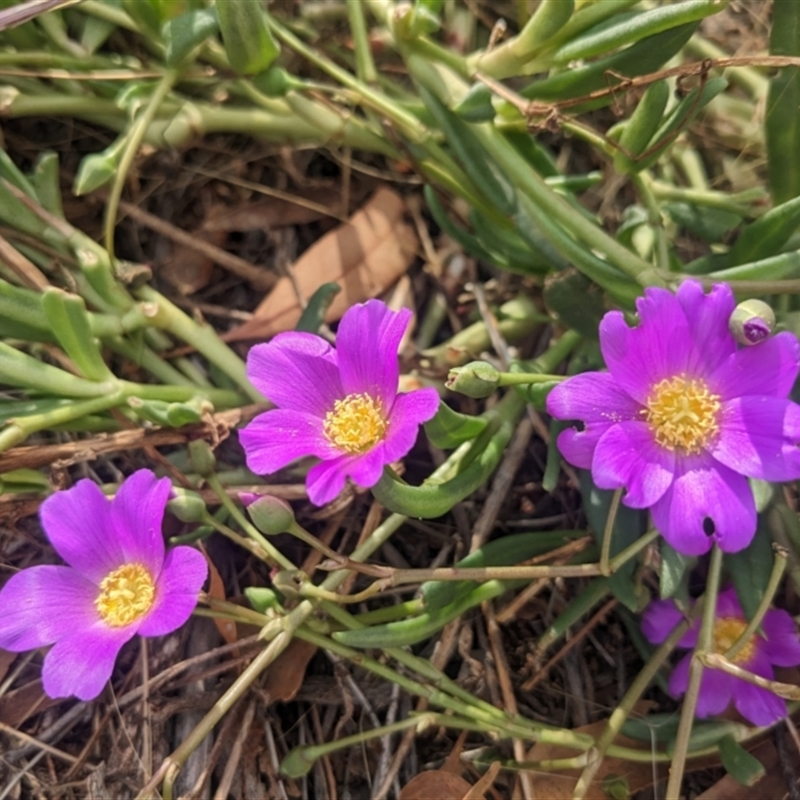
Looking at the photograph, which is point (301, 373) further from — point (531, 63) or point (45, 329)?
point (531, 63)

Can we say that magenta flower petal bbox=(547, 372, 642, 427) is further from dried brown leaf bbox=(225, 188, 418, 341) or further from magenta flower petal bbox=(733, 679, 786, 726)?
dried brown leaf bbox=(225, 188, 418, 341)

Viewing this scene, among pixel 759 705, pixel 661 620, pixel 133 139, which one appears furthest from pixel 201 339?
pixel 759 705

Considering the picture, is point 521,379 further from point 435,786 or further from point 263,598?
point 435,786

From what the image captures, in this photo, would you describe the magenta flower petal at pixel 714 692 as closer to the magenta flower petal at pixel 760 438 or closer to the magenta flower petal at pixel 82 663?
the magenta flower petal at pixel 760 438

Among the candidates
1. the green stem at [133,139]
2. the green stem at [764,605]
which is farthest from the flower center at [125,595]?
the green stem at [764,605]

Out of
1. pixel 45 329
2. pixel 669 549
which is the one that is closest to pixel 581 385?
pixel 669 549

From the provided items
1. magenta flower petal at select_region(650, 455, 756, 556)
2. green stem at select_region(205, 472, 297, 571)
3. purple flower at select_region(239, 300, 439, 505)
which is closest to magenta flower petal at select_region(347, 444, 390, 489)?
purple flower at select_region(239, 300, 439, 505)
